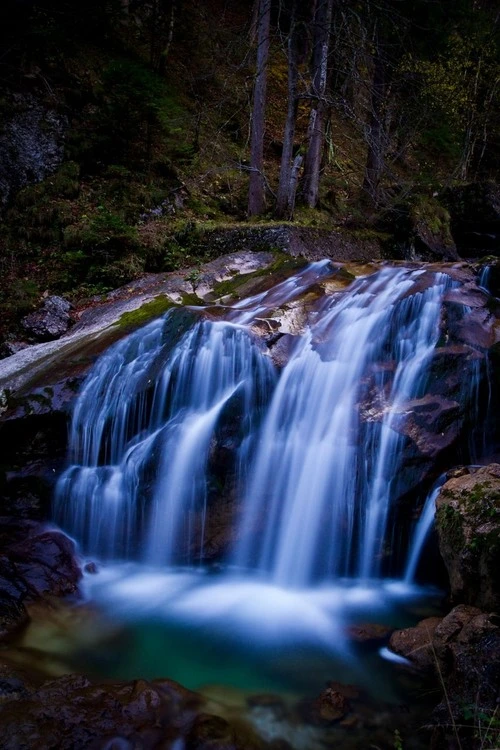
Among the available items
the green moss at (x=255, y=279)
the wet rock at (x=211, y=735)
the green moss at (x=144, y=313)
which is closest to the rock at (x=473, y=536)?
the wet rock at (x=211, y=735)

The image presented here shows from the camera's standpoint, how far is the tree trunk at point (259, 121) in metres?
10.4

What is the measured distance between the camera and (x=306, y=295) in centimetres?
785

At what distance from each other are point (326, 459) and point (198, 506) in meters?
1.48

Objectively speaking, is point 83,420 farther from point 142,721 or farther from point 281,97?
point 281,97

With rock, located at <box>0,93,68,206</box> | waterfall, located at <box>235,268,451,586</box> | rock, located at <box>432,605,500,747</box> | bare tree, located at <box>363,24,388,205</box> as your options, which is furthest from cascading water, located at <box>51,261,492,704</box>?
rock, located at <box>0,93,68,206</box>

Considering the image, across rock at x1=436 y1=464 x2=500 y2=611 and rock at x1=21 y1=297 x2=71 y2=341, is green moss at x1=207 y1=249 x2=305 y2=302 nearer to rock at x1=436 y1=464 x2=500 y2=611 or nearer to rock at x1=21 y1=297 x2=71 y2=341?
rock at x1=21 y1=297 x2=71 y2=341

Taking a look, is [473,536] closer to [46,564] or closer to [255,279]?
[46,564]

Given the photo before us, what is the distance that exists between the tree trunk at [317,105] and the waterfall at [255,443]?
6059 mm

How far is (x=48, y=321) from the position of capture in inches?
343

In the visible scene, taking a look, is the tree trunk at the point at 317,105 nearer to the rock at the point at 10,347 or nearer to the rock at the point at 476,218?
the rock at the point at 476,218

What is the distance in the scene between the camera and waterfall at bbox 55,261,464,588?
5613 mm

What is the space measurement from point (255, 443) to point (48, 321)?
4539mm

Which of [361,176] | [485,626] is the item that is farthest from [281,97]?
[485,626]

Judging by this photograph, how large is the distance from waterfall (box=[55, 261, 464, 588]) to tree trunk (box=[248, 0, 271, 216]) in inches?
221
